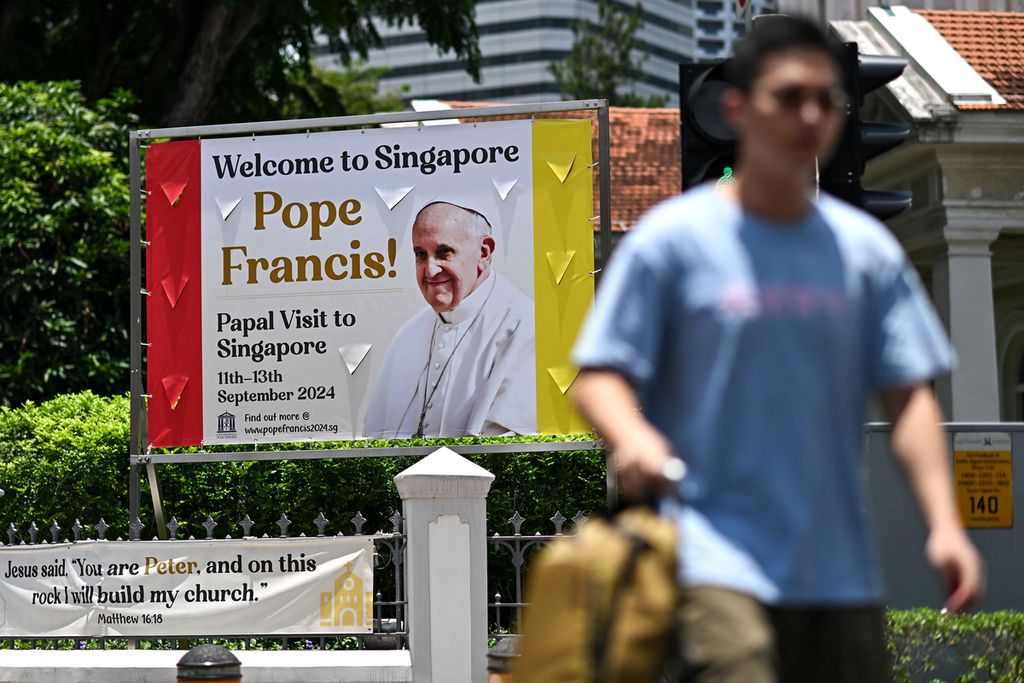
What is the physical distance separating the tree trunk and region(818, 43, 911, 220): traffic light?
54.3ft

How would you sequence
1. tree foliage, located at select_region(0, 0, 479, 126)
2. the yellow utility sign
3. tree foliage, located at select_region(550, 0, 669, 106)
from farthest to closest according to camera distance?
tree foliage, located at select_region(550, 0, 669, 106)
tree foliage, located at select_region(0, 0, 479, 126)
the yellow utility sign

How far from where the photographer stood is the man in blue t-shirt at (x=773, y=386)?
316 cm

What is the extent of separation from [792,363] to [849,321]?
20 centimetres

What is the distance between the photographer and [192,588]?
11000 mm

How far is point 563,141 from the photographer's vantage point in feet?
39.5

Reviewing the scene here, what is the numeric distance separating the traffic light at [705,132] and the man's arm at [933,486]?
13.8 ft

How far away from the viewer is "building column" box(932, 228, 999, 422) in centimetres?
1634

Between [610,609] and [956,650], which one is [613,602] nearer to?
[610,609]

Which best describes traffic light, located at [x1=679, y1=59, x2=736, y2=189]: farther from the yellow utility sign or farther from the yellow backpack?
the yellow backpack

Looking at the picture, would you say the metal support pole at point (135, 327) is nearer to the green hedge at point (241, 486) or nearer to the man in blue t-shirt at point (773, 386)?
the green hedge at point (241, 486)

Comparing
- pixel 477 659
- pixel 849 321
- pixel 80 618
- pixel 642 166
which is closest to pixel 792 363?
pixel 849 321

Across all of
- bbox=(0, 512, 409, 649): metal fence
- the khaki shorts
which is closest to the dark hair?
the khaki shorts

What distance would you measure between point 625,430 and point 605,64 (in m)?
60.9

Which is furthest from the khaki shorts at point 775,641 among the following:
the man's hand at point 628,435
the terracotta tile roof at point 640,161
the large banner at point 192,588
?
the terracotta tile roof at point 640,161
